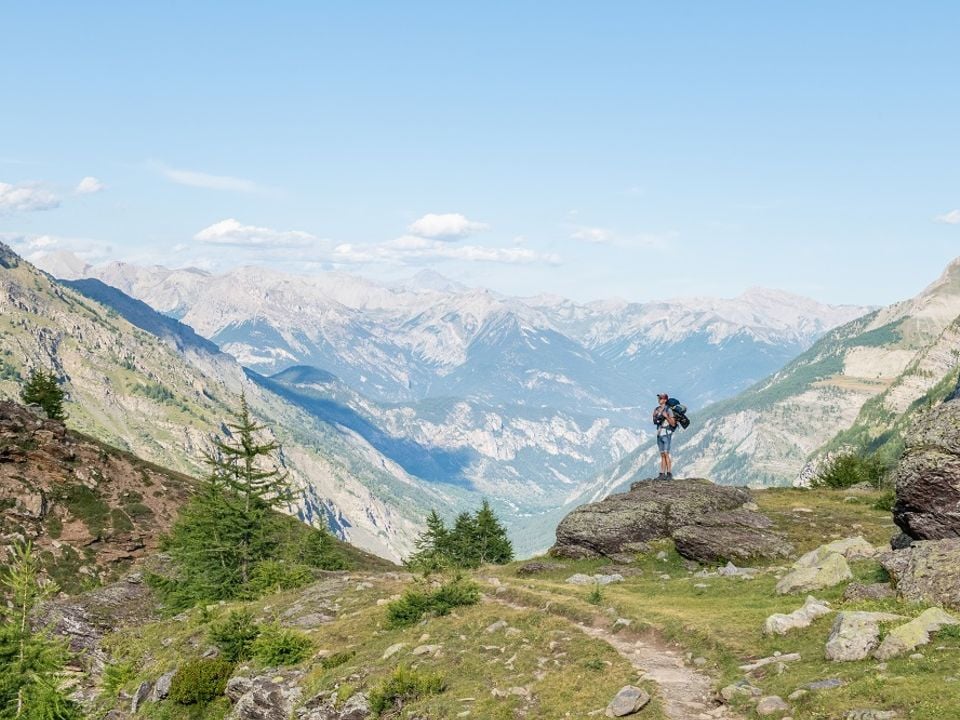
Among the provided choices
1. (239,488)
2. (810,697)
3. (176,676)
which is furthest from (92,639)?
(810,697)

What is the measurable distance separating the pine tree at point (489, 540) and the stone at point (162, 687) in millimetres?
47675

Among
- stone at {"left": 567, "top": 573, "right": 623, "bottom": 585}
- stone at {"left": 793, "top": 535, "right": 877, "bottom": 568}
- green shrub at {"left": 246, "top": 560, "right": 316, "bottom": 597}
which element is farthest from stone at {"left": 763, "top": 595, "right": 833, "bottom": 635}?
green shrub at {"left": 246, "top": 560, "right": 316, "bottom": 597}

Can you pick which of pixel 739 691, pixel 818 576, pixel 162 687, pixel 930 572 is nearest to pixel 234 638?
pixel 162 687

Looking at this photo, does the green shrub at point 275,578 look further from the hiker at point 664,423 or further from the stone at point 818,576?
the stone at point 818,576

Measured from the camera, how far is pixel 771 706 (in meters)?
18.4

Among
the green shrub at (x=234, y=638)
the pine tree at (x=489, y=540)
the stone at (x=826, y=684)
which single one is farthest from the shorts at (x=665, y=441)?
the pine tree at (x=489, y=540)

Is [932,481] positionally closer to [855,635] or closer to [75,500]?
[855,635]

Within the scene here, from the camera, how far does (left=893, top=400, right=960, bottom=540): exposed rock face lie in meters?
25.7

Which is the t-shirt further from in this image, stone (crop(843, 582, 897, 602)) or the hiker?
stone (crop(843, 582, 897, 602))

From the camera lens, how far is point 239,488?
175 ft

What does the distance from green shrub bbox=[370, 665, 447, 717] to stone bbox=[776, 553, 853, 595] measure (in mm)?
13105

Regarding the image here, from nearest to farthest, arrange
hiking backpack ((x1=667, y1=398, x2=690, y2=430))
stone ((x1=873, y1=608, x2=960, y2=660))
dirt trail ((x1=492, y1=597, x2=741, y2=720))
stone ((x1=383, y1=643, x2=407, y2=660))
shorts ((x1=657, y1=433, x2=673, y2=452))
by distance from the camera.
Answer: stone ((x1=873, y1=608, x2=960, y2=660)) → dirt trail ((x1=492, y1=597, x2=741, y2=720)) → stone ((x1=383, y1=643, x2=407, y2=660)) → hiking backpack ((x1=667, y1=398, x2=690, y2=430)) → shorts ((x1=657, y1=433, x2=673, y2=452))

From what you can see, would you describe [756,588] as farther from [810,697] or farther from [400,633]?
[400,633]

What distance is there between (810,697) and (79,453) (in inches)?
3744
